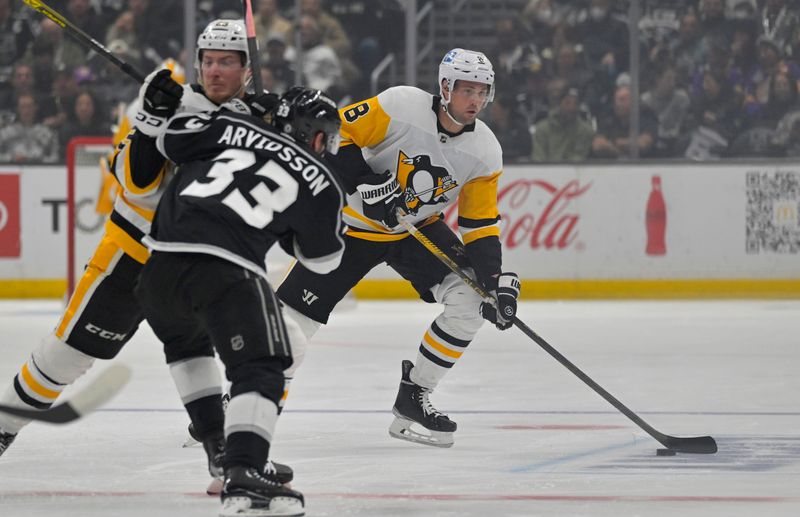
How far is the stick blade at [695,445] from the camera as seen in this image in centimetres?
377

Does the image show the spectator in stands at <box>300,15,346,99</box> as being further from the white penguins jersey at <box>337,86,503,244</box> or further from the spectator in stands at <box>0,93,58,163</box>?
the white penguins jersey at <box>337,86,503,244</box>

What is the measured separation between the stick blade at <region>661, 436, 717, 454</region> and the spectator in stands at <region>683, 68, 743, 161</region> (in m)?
4.76

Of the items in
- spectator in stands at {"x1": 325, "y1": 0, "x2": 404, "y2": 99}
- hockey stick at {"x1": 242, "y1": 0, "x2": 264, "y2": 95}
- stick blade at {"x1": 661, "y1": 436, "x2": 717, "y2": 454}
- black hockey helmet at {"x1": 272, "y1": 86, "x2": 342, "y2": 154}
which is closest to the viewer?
black hockey helmet at {"x1": 272, "y1": 86, "x2": 342, "y2": 154}

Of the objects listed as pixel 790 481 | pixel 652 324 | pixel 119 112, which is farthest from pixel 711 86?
pixel 790 481

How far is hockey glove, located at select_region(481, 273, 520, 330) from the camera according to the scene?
4.11m

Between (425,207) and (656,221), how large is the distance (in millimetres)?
4296

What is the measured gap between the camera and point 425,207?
419cm

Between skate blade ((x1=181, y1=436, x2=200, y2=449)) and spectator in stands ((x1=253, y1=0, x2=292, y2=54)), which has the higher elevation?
spectator in stands ((x1=253, y1=0, x2=292, y2=54))

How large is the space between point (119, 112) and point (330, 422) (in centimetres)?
446

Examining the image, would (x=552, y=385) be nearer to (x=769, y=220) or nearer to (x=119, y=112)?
(x=769, y=220)

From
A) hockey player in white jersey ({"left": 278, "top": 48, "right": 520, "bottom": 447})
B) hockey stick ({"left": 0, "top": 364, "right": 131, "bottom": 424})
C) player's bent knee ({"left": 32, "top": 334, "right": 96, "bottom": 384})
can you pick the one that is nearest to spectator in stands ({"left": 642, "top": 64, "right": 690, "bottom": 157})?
hockey player in white jersey ({"left": 278, "top": 48, "right": 520, "bottom": 447})

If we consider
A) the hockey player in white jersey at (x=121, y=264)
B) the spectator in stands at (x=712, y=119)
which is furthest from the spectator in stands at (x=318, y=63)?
the hockey player in white jersey at (x=121, y=264)

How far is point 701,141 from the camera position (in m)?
8.38

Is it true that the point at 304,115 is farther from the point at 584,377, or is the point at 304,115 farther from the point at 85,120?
the point at 85,120
